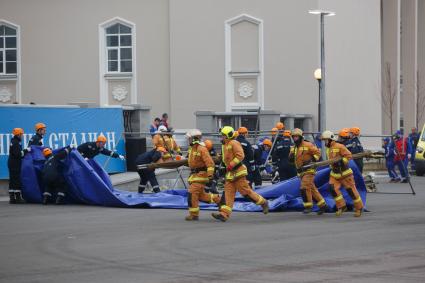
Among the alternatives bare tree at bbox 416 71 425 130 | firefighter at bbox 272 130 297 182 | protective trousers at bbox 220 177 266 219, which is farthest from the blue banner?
bare tree at bbox 416 71 425 130

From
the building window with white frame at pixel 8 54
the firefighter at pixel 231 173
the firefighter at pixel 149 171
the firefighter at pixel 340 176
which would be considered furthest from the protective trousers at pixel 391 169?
the building window with white frame at pixel 8 54

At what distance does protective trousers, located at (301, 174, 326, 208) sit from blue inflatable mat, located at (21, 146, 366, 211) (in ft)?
2.11

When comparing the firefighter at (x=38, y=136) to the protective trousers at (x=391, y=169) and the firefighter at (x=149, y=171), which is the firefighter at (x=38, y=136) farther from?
the protective trousers at (x=391, y=169)

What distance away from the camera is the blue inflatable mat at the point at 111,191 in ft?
69.0

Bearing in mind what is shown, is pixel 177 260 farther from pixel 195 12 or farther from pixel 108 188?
pixel 195 12

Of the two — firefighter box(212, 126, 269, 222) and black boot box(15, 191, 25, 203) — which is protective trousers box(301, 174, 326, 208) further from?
black boot box(15, 191, 25, 203)

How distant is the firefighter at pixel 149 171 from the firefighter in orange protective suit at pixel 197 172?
4993mm

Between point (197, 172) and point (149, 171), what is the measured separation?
5341 mm

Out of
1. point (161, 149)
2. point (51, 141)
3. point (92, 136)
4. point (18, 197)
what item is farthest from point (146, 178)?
point (92, 136)

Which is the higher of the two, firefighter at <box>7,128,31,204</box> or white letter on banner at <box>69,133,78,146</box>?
white letter on banner at <box>69,133,78,146</box>

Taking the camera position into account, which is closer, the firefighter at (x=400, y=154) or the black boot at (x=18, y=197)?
the black boot at (x=18, y=197)

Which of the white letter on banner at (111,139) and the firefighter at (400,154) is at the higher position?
the white letter on banner at (111,139)

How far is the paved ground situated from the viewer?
11.9m

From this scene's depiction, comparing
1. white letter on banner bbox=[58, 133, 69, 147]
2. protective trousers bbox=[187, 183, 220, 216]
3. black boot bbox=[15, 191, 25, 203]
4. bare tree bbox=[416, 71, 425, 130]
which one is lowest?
black boot bbox=[15, 191, 25, 203]
